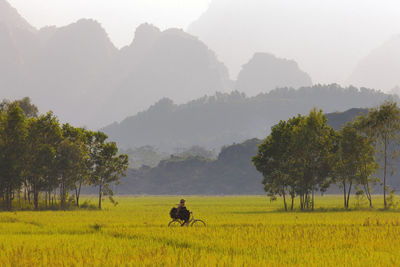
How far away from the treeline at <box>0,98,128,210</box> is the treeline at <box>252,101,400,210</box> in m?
19.9

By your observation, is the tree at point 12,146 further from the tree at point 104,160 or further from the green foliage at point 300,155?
the green foliage at point 300,155

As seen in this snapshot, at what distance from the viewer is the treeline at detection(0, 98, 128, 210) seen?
5106 cm

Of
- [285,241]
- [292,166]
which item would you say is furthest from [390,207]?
[285,241]

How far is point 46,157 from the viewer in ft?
173

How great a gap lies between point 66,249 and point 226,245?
5235mm

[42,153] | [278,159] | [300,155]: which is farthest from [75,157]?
[300,155]

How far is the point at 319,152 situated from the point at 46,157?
30866 millimetres

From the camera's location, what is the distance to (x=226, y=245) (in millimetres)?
15516

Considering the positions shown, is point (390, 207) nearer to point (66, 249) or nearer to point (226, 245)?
point (226, 245)

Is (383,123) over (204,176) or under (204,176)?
over

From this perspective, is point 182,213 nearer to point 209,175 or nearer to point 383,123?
point 383,123

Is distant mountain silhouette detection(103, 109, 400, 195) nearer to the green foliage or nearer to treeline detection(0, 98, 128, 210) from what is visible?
treeline detection(0, 98, 128, 210)

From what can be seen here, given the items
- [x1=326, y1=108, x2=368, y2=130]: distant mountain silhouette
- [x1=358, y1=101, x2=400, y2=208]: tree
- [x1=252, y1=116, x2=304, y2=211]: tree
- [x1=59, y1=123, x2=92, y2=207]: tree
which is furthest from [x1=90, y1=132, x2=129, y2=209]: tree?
[x1=326, y1=108, x2=368, y2=130]: distant mountain silhouette

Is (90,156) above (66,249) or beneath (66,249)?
above
